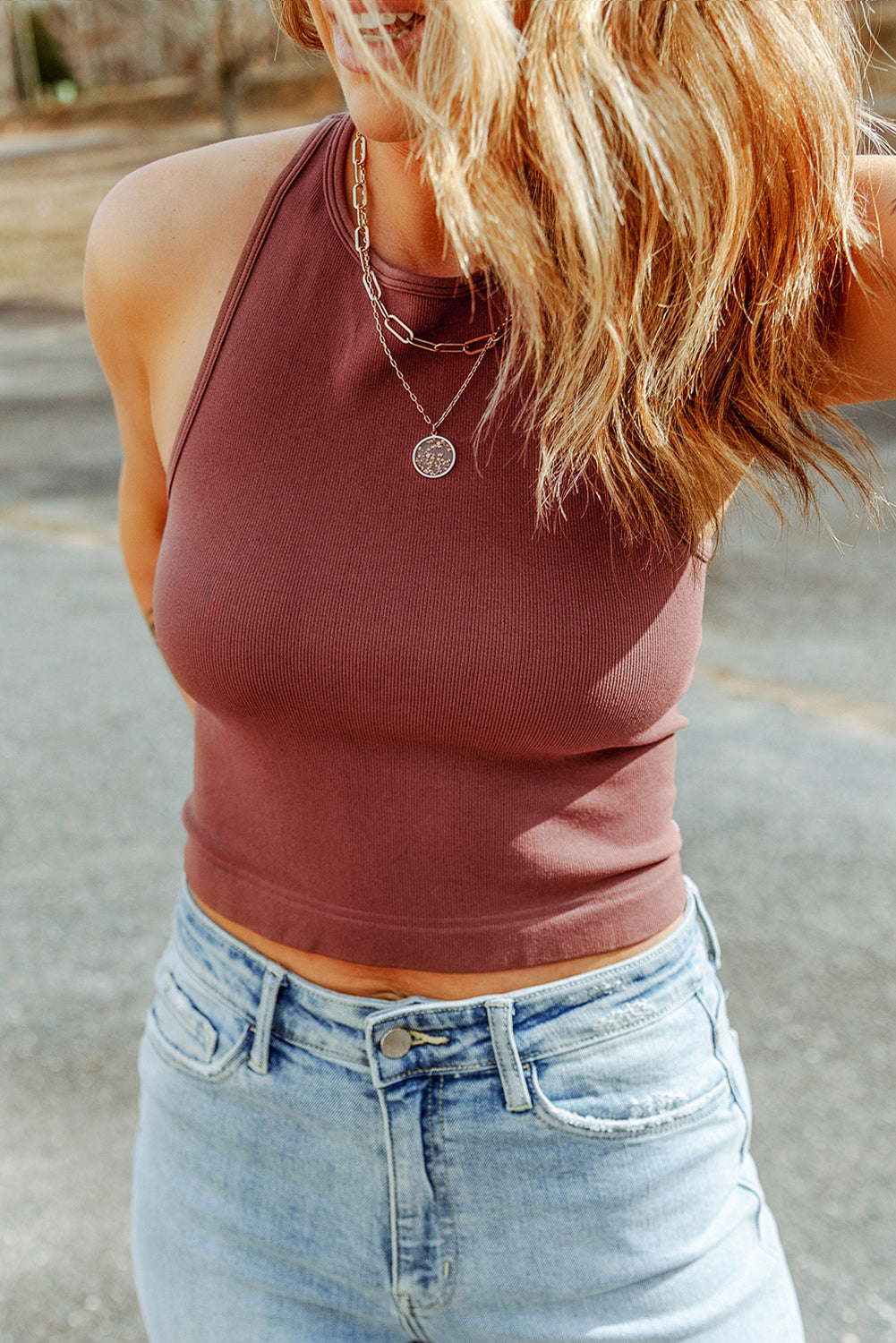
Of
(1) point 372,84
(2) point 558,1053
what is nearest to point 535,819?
(2) point 558,1053

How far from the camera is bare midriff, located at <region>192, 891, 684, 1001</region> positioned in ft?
3.93

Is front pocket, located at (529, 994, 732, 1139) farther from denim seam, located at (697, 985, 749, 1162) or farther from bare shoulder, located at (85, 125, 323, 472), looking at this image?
bare shoulder, located at (85, 125, 323, 472)

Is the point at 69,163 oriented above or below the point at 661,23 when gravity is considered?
below

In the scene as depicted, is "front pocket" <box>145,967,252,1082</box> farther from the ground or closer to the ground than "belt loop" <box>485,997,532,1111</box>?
closer to the ground

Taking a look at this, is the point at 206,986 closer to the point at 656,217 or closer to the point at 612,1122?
the point at 612,1122

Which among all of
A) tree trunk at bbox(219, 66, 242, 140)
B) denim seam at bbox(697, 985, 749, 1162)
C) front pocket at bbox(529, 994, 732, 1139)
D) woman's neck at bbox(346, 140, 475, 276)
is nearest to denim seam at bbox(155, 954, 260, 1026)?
front pocket at bbox(529, 994, 732, 1139)

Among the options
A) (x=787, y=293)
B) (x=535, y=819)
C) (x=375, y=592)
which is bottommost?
(x=535, y=819)

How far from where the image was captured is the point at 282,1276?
1225 mm

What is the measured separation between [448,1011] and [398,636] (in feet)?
1.10

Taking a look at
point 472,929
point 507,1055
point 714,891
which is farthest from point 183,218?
point 714,891

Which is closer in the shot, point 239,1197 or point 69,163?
point 239,1197

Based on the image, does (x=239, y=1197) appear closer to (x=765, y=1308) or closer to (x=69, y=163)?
(x=765, y=1308)

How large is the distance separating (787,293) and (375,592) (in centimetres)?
43

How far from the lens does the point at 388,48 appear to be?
3.47 ft
